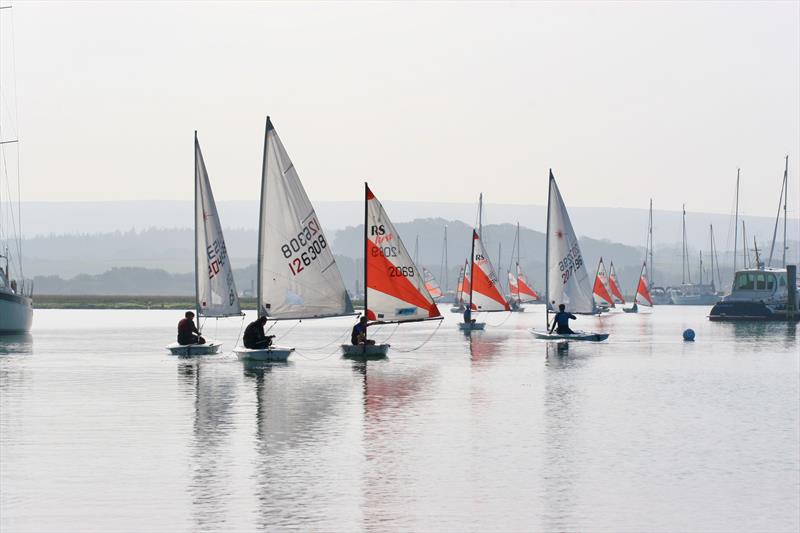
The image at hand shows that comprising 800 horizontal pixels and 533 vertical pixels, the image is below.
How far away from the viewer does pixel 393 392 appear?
1686 inches

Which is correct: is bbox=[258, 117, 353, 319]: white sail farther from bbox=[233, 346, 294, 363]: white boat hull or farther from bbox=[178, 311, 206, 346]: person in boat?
bbox=[178, 311, 206, 346]: person in boat

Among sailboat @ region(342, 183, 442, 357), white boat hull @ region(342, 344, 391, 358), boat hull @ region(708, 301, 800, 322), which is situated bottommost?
boat hull @ region(708, 301, 800, 322)

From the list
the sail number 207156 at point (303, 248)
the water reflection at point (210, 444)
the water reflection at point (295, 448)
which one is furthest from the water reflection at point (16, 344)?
the water reflection at point (295, 448)

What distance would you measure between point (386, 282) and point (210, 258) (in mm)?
9164

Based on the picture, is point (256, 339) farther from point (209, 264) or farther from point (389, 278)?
point (209, 264)

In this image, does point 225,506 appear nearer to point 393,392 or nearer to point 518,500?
point 518,500

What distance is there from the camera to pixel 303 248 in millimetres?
55719

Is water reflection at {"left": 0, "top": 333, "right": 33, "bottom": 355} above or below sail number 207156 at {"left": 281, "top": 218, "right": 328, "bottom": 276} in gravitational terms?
below

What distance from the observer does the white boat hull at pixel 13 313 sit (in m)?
87.7

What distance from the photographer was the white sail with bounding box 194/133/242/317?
61.7m

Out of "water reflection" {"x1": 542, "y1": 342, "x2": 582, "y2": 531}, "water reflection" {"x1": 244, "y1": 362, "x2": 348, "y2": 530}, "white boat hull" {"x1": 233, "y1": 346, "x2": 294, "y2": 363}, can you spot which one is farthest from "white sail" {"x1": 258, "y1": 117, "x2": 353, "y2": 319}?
"water reflection" {"x1": 542, "y1": 342, "x2": 582, "y2": 531}

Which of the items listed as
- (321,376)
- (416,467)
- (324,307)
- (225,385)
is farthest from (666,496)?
(324,307)

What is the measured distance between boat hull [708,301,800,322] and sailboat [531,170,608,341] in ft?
203

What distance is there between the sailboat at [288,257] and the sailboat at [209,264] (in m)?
6.09
